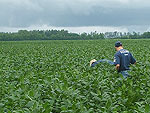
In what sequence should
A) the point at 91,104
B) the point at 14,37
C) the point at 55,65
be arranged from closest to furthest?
1. the point at 91,104
2. the point at 55,65
3. the point at 14,37

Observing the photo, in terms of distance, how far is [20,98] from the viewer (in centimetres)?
467

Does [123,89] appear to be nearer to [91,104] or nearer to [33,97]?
[91,104]

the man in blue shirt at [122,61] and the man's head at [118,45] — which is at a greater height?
the man's head at [118,45]

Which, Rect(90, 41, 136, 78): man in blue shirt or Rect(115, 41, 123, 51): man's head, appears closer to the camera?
Rect(90, 41, 136, 78): man in blue shirt

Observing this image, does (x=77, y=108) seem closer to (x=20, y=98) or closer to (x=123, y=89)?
(x=20, y=98)

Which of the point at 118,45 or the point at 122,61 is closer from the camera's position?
the point at 122,61

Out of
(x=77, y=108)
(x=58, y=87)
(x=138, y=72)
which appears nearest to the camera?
(x=77, y=108)

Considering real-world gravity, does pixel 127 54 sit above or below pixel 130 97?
above

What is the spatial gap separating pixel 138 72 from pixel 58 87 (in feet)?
11.1

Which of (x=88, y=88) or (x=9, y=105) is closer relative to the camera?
(x=9, y=105)

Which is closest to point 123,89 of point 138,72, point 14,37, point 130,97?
point 130,97

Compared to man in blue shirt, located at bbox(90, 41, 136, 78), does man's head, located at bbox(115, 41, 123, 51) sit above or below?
above

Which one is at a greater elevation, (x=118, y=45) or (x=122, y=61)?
(x=118, y=45)

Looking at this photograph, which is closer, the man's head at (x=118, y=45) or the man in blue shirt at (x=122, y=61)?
the man in blue shirt at (x=122, y=61)
